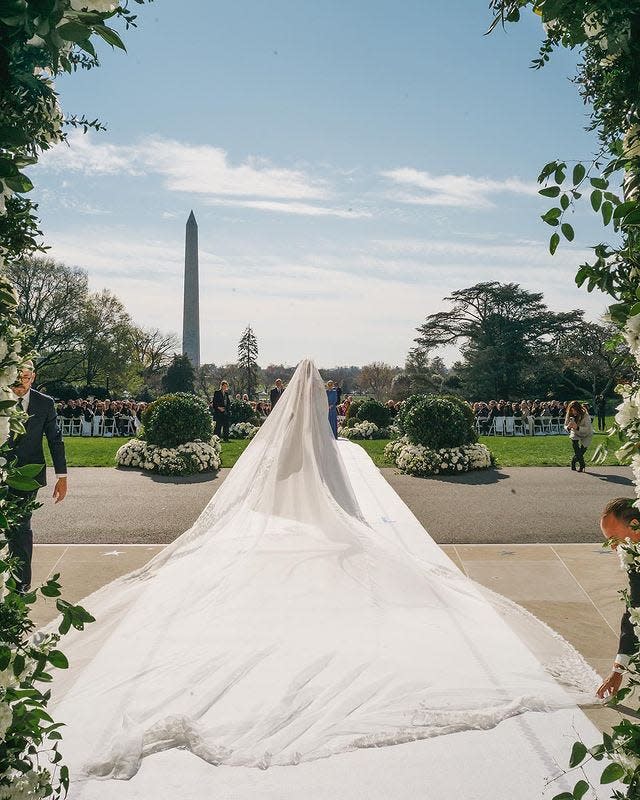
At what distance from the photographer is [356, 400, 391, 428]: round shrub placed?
83.5 ft

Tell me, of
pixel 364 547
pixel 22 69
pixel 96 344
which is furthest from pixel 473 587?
pixel 96 344

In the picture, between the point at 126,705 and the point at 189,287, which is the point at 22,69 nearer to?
the point at 126,705

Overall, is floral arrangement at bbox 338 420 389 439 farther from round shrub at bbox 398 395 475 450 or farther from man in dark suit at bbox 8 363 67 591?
man in dark suit at bbox 8 363 67 591

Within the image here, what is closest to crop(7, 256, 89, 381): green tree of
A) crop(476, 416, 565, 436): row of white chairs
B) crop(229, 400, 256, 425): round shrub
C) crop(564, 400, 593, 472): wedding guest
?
crop(229, 400, 256, 425): round shrub

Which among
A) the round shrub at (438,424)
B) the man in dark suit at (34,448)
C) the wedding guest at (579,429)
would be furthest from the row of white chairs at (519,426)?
the man in dark suit at (34,448)

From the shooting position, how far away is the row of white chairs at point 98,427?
2820cm

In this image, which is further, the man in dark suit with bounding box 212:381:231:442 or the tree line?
the tree line

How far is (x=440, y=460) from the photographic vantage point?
1477 centimetres

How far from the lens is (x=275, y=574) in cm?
537

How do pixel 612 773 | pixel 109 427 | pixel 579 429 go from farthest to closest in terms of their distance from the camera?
pixel 109 427
pixel 579 429
pixel 612 773

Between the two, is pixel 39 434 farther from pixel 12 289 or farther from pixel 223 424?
pixel 223 424

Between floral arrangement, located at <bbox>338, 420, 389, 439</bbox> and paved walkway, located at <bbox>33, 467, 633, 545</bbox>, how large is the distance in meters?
8.97

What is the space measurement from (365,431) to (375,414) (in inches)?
54.5

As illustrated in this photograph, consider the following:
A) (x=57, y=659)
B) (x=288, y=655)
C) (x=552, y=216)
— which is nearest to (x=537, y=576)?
(x=288, y=655)
